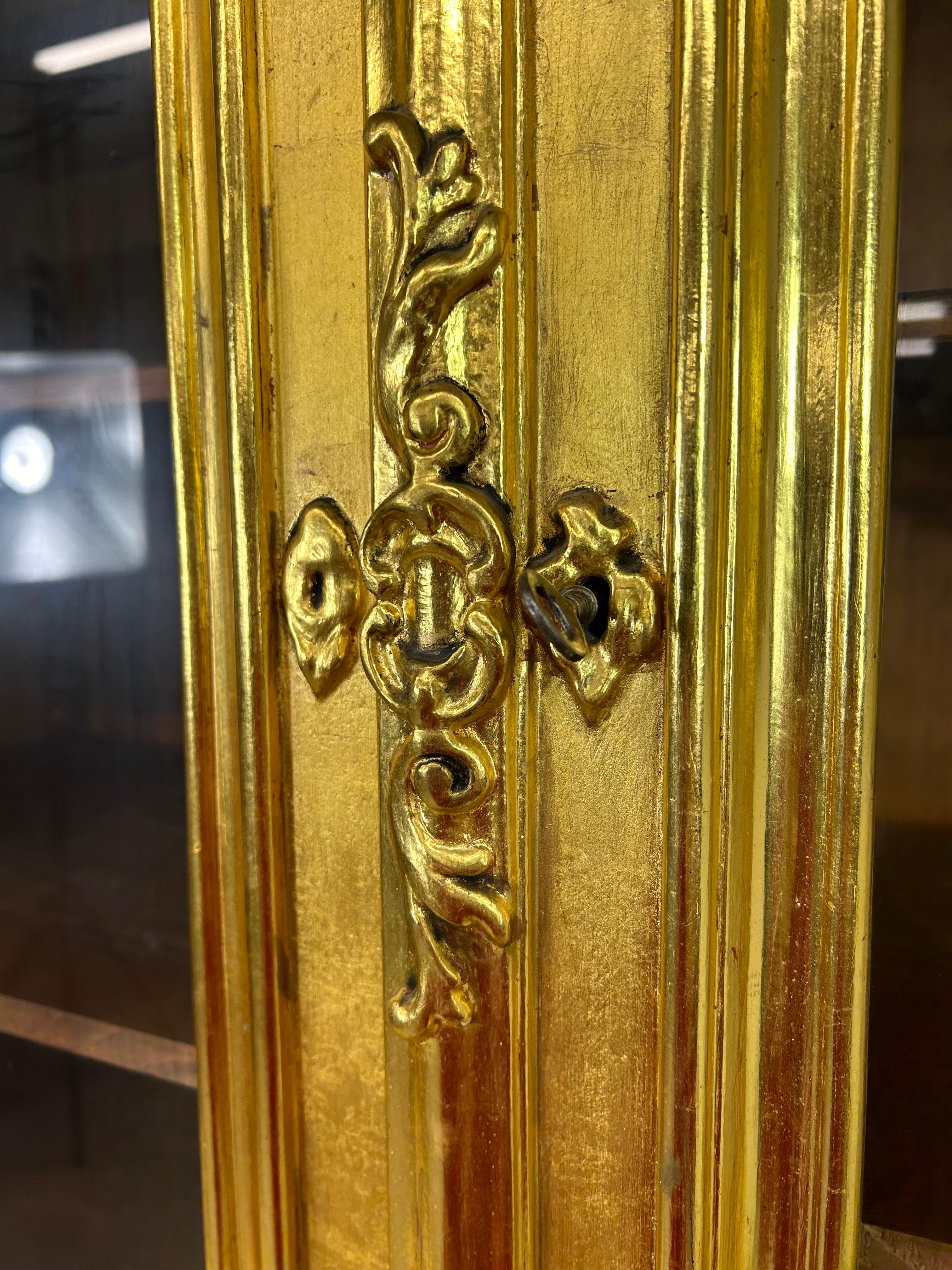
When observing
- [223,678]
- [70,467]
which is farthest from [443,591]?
[70,467]

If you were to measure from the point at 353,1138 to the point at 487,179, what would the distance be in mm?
399

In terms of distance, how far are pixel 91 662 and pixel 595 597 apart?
0.27 meters

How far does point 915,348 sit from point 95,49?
1.26 ft

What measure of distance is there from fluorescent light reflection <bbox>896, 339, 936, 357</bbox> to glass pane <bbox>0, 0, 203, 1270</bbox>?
0.30 m

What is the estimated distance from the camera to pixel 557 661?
1.12 ft

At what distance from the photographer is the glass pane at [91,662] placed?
1.42ft

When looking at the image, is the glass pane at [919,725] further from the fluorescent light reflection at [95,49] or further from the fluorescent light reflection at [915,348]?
the fluorescent light reflection at [95,49]

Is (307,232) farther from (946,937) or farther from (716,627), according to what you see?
(946,937)

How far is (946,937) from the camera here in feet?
1.05

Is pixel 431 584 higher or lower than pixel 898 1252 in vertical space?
higher

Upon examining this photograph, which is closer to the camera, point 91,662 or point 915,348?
point 915,348

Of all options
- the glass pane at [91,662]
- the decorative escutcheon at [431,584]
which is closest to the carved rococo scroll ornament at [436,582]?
the decorative escutcheon at [431,584]

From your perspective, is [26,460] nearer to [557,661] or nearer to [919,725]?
[557,661]

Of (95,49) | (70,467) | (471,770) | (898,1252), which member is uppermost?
(95,49)
